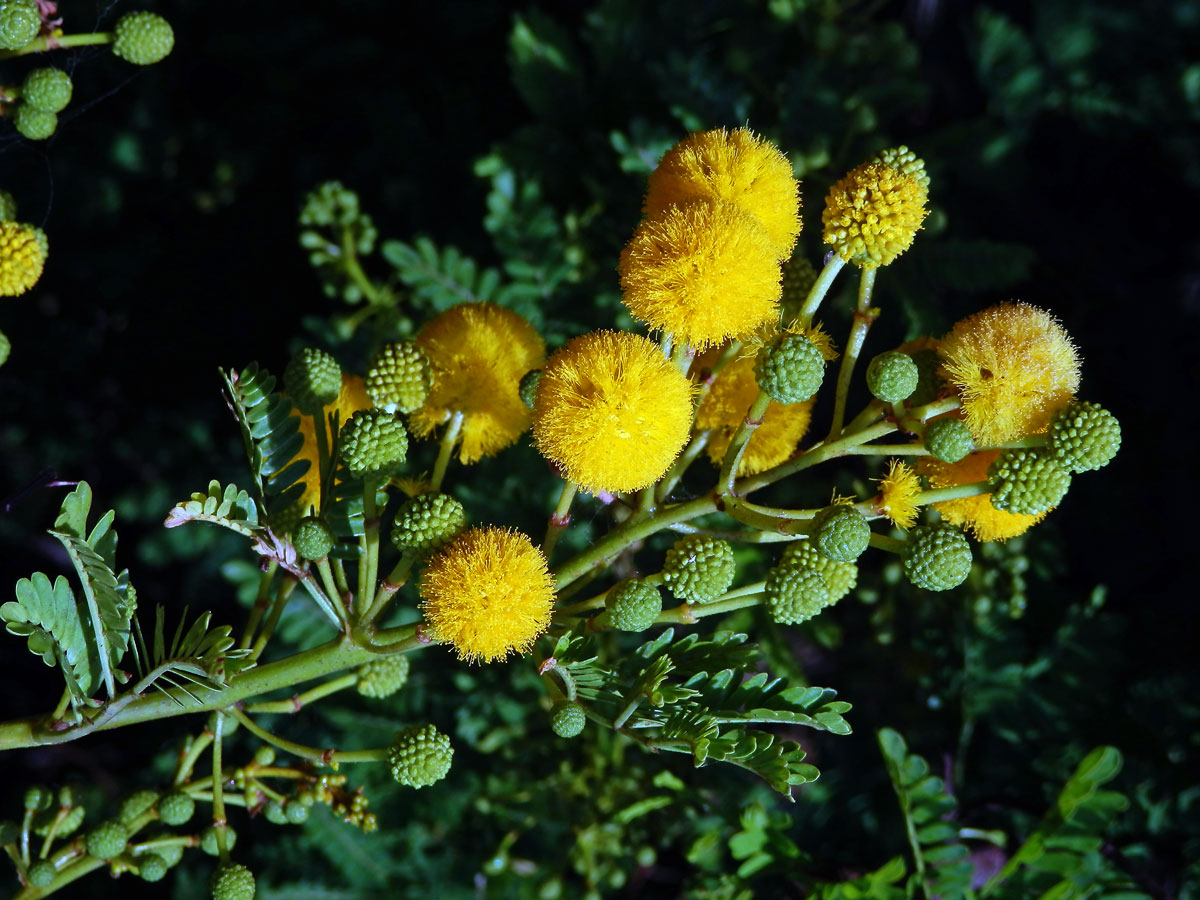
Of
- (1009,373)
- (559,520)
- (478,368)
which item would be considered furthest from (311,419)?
(1009,373)

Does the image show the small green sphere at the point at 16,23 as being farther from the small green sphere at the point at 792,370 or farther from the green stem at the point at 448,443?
the small green sphere at the point at 792,370

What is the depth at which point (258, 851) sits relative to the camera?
11.0 feet

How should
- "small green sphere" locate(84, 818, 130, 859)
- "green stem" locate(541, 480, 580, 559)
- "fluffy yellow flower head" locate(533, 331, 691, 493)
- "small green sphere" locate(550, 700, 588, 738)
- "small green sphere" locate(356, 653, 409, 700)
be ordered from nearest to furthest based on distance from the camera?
1. "fluffy yellow flower head" locate(533, 331, 691, 493)
2. "small green sphere" locate(550, 700, 588, 738)
3. "green stem" locate(541, 480, 580, 559)
4. "small green sphere" locate(84, 818, 130, 859)
5. "small green sphere" locate(356, 653, 409, 700)

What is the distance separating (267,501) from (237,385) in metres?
0.29

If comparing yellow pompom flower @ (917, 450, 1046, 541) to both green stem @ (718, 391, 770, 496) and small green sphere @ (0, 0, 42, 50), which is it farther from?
small green sphere @ (0, 0, 42, 50)

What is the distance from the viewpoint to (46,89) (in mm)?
2293

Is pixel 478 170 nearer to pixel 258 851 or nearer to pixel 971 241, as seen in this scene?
pixel 971 241

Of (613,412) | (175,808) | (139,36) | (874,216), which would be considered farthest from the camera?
(139,36)

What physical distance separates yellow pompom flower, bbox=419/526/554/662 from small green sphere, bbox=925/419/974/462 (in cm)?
85

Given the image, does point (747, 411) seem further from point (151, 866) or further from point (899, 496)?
point (151, 866)

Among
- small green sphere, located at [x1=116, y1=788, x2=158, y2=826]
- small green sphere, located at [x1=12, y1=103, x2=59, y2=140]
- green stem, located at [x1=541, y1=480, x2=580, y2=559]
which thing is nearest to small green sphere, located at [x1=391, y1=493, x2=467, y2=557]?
green stem, located at [x1=541, y1=480, x2=580, y2=559]

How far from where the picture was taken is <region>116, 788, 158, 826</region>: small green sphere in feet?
7.36

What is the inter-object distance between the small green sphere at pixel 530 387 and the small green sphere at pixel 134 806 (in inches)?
52.9

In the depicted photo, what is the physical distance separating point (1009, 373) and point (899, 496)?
13.4 inches
